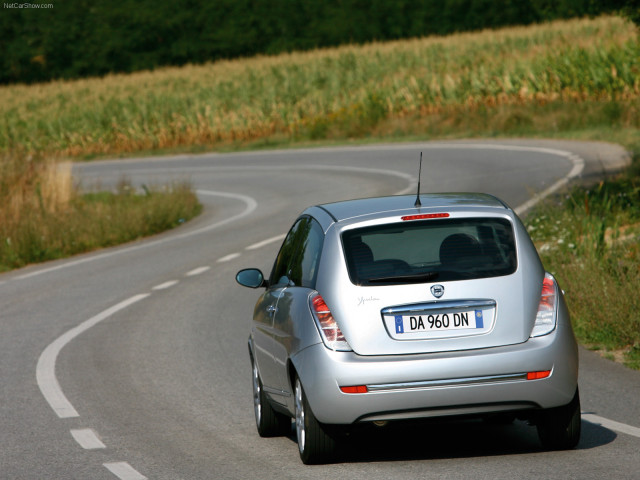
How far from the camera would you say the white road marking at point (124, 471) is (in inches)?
288

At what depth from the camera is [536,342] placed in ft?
22.8

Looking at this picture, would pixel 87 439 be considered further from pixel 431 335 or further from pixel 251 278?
pixel 431 335

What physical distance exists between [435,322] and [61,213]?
18.8 metres

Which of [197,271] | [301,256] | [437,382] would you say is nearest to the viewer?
[437,382]

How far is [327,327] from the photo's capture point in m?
7.02

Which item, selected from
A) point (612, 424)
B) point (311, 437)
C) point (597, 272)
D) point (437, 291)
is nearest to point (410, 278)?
point (437, 291)

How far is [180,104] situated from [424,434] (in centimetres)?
4596

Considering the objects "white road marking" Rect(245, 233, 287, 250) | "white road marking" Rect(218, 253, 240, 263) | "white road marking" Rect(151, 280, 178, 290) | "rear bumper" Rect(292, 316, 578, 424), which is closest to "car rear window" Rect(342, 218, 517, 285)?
"rear bumper" Rect(292, 316, 578, 424)

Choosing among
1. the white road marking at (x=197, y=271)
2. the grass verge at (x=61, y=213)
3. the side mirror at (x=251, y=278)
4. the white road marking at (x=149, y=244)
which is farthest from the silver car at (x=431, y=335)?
the grass verge at (x=61, y=213)

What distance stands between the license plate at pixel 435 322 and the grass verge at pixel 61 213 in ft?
51.4

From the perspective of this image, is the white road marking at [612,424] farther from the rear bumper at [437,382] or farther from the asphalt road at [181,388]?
the rear bumper at [437,382]

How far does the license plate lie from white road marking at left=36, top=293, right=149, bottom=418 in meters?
3.54

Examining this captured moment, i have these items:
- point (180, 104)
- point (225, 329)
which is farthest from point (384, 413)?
point (180, 104)

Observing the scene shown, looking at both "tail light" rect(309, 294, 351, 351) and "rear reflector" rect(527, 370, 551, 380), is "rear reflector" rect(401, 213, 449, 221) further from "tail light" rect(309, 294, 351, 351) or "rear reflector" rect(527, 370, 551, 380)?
"rear reflector" rect(527, 370, 551, 380)
